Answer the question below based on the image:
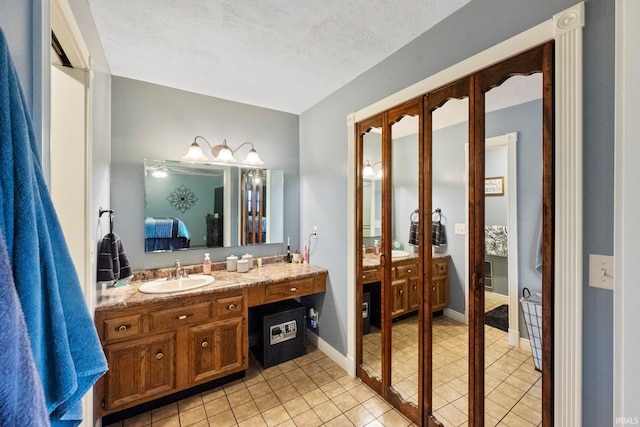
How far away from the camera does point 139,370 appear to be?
1836mm

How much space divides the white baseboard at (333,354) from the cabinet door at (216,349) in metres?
0.81

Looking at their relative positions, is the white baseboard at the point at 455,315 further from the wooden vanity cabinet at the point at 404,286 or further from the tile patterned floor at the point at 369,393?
the wooden vanity cabinet at the point at 404,286

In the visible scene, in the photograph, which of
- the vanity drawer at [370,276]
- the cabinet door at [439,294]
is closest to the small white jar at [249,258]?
the vanity drawer at [370,276]

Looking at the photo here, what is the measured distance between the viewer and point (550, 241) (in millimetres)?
1179

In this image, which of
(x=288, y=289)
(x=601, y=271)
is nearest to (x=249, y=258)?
(x=288, y=289)

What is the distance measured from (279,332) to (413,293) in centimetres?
132

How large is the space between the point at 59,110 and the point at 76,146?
0.61 ft

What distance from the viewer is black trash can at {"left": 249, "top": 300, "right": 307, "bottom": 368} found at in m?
2.45

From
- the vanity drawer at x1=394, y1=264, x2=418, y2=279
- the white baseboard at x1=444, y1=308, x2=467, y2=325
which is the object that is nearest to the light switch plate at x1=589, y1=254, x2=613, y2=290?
the white baseboard at x1=444, y1=308, x2=467, y2=325

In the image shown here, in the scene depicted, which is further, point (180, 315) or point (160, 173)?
point (160, 173)

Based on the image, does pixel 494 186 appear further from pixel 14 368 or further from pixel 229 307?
pixel 229 307

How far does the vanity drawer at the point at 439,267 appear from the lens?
5.47ft

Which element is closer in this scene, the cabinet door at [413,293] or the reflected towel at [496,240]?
the reflected towel at [496,240]

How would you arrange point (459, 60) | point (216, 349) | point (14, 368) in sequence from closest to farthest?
point (14, 368)
point (459, 60)
point (216, 349)
